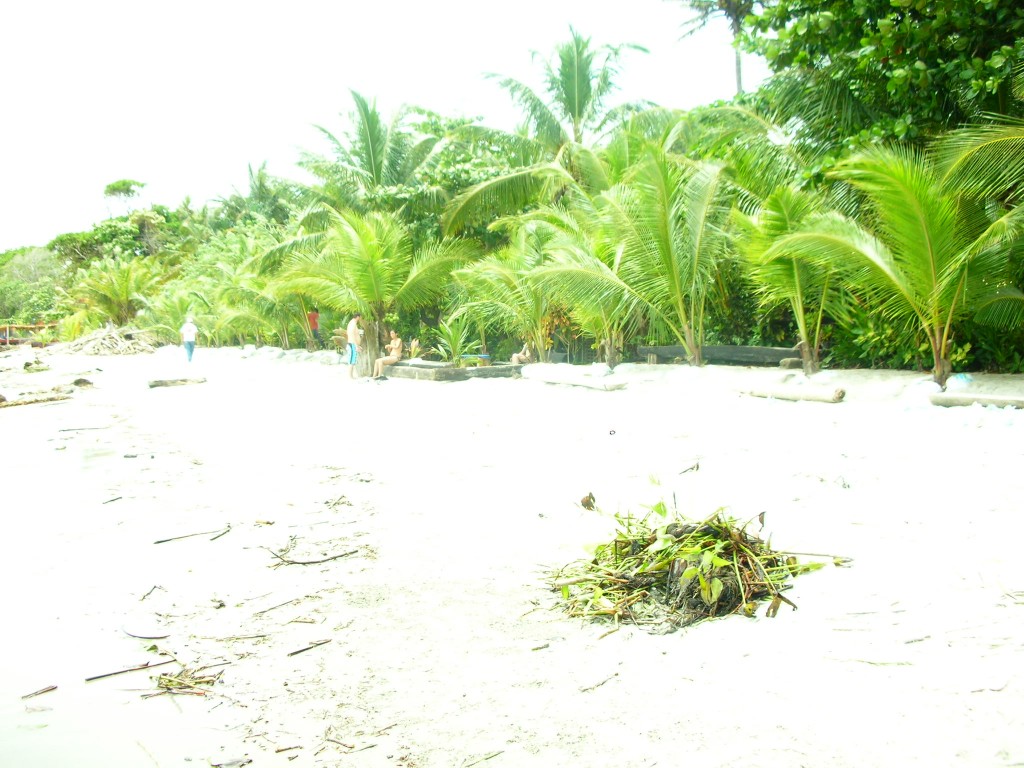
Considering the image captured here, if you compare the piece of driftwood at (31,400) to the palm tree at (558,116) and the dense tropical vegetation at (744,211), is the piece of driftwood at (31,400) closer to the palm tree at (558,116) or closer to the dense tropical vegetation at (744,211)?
the dense tropical vegetation at (744,211)

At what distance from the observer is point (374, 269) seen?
14664 mm

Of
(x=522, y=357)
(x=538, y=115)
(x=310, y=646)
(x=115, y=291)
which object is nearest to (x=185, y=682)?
(x=310, y=646)

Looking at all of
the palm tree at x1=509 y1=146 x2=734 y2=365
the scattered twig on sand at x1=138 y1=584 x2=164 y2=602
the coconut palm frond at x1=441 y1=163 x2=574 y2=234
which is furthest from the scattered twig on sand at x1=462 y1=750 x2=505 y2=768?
the coconut palm frond at x1=441 y1=163 x2=574 y2=234

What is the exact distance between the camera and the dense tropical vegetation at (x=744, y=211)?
7156 millimetres

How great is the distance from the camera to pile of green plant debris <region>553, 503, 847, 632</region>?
3.40 meters

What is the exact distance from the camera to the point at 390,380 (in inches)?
566

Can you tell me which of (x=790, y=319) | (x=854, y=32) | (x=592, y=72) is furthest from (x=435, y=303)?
(x=854, y=32)

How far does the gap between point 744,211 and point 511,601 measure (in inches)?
320

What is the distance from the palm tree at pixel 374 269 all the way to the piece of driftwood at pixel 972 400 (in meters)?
10.2

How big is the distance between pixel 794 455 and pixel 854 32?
506cm

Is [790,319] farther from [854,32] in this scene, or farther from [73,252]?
[73,252]

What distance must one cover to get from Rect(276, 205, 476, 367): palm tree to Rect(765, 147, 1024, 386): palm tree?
8.64 m

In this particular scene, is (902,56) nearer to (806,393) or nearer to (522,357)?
(806,393)

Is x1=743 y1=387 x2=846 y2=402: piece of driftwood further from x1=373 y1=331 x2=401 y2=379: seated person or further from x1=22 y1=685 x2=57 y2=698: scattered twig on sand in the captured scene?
x1=373 y1=331 x2=401 y2=379: seated person
